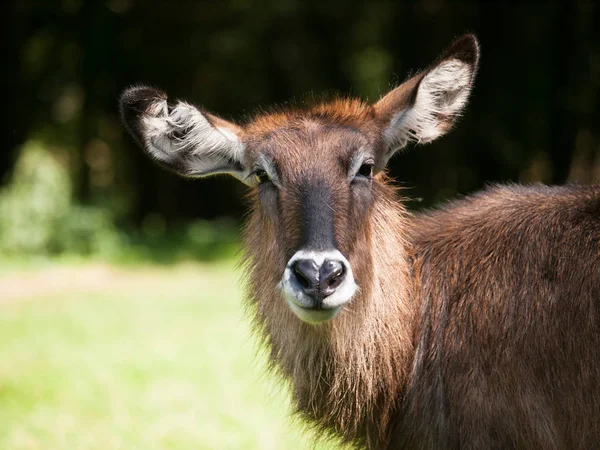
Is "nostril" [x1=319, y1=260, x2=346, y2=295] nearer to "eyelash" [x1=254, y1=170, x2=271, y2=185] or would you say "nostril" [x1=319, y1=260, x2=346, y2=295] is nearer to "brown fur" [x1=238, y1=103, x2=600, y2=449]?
"brown fur" [x1=238, y1=103, x2=600, y2=449]

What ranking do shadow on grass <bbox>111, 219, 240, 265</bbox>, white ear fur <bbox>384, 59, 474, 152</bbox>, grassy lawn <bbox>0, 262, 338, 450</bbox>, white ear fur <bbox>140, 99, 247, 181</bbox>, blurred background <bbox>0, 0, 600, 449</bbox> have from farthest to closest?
shadow on grass <bbox>111, 219, 240, 265</bbox> → blurred background <bbox>0, 0, 600, 449</bbox> → grassy lawn <bbox>0, 262, 338, 450</bbox> → white ear fur <bbox>140, 99, 247, 181</bbox> → white ear fur <bbox>384, 59, 474, 152</bbox>

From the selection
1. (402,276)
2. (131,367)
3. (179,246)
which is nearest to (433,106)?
(402,276)

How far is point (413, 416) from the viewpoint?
446 centimetres

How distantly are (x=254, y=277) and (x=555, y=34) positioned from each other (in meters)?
17.3

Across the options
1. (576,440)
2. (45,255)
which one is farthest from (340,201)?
(45,255)

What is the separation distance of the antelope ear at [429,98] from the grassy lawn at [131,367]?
187 cm

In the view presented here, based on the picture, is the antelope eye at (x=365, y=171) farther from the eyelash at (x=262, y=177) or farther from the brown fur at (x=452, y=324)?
the eyelash at (x=262, y=177)

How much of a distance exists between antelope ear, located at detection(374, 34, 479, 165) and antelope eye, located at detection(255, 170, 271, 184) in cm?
78

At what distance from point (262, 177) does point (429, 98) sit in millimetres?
1172

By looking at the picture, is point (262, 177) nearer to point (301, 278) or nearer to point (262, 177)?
point (262, 177)

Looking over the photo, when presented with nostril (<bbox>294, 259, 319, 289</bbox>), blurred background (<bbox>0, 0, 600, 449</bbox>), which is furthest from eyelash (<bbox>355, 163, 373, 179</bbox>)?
blurred background (<bbox>0, 0, 600, 449</bbox>)

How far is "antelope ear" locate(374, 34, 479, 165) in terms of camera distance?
4875mm

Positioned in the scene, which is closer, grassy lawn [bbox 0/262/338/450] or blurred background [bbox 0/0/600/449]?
grassy lawn [bbox 0/262/338/450]

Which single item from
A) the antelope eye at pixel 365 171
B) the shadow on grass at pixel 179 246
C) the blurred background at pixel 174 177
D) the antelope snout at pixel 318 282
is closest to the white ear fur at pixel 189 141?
the antelope eye at pixel 365 171
